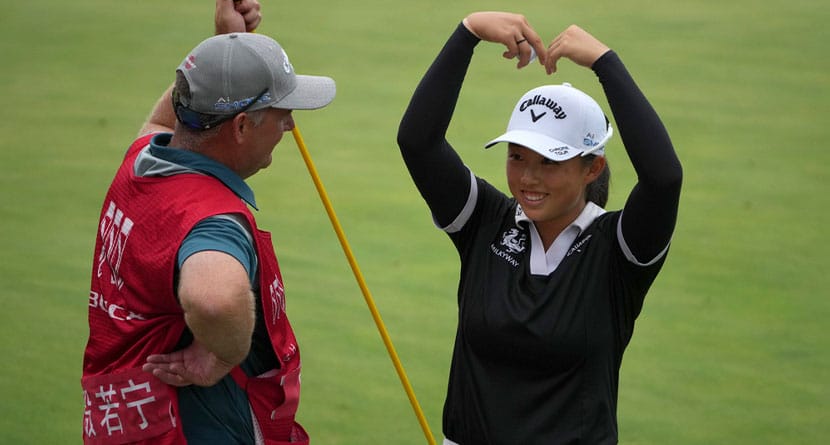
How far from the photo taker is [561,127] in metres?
2.52

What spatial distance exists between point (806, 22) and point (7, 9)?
6066 millimetres

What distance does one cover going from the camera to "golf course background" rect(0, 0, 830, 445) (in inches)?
177

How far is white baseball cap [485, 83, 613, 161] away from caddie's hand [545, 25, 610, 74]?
0.08m

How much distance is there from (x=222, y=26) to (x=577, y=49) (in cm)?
99

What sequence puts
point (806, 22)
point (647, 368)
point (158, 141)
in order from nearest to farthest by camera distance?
point (158, 141)
point (647, 368)
point (806, 22)

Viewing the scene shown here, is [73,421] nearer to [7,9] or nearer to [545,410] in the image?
[545,410]

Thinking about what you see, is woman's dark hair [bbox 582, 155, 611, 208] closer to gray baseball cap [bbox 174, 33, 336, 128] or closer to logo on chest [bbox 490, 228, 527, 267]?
logo on chest [bbox 490, 228, 527, 267]

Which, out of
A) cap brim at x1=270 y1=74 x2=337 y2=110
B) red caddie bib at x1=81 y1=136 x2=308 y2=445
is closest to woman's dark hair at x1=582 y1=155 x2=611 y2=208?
cap brim at x1=270 y1=74 x2=337 y2=110

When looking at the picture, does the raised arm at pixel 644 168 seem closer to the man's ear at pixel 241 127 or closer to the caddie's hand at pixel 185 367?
the man's ear at pixel 241 127

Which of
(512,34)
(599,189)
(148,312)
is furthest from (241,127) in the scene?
(599,189)

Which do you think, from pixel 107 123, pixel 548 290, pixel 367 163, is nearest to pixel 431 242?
pixel 367 163

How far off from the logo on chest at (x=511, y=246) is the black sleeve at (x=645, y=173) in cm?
25

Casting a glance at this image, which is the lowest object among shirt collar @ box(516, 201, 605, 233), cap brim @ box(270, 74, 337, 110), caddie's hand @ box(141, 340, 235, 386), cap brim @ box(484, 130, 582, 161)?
caddie's hand @ box(141, 340, 235, 386)

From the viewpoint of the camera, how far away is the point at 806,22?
8625 mm
